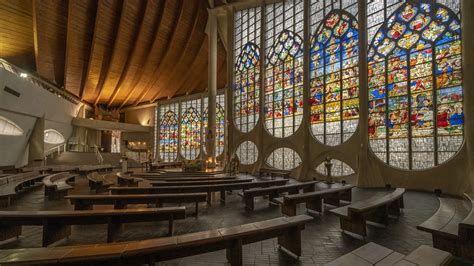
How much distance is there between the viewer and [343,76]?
9172 millimetres

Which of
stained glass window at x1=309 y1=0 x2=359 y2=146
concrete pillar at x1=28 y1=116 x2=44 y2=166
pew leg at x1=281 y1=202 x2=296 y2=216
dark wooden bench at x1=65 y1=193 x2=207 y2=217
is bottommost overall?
pew leg at x1=281 y1=202 x2=296 y2=216

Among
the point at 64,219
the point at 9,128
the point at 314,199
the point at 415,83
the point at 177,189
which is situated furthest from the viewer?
the point at 9,128

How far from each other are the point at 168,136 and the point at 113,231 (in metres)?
20.6

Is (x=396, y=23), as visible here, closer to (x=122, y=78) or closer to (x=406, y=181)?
(x=406, y=181)

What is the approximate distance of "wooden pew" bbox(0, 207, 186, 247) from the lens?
8.53ft

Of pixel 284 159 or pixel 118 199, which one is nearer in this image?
pixel 118 199

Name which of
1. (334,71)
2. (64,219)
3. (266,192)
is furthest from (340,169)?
(64,219)

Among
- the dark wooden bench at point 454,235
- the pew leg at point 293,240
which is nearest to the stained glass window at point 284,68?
the dark wooden bench at point 454,235

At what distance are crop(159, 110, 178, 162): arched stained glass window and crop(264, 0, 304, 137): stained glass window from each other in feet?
41.4

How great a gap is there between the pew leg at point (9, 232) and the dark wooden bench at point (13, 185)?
2.30 metres

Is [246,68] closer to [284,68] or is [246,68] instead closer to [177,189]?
[284,68]

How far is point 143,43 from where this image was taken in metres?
14.7

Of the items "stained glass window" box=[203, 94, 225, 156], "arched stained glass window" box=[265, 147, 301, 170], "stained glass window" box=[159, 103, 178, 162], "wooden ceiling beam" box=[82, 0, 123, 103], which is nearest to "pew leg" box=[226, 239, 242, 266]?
"arched stained glass window" box=[265, 147, 301, 170]

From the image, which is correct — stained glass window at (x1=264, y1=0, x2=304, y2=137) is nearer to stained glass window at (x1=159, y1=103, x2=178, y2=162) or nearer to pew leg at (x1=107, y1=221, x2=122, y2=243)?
pew leg at (x1=107, y1=221, x2=122, y2=243)
